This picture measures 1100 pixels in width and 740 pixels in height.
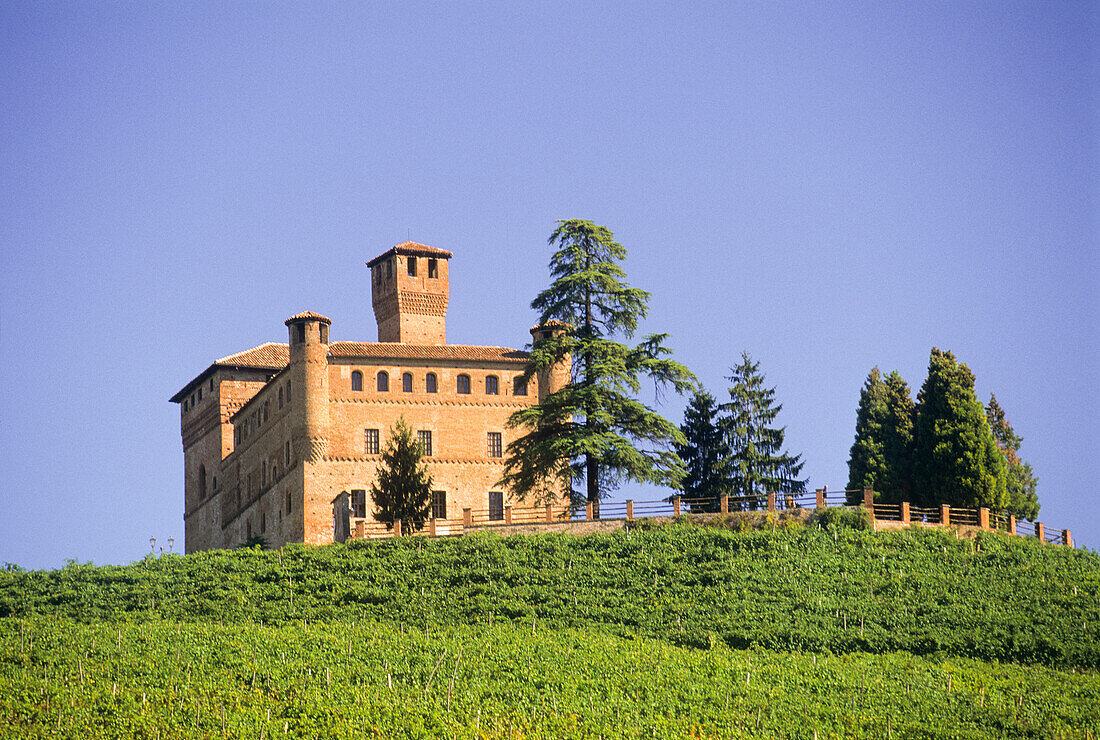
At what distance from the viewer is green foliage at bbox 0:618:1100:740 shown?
30.9 meters

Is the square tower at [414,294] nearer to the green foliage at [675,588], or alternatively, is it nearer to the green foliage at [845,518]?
the green foliage at [675,588]

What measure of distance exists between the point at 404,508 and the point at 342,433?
695 cm

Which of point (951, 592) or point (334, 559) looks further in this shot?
point (334, 559)

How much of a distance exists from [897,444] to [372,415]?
1924 centimetres

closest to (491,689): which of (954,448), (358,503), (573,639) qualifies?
(573,639)

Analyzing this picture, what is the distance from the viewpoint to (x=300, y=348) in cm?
5709

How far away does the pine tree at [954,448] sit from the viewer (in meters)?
51.6

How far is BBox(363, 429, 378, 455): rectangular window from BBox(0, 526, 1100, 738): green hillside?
9.18 m

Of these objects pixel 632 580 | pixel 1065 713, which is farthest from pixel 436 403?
pixel 1065 713

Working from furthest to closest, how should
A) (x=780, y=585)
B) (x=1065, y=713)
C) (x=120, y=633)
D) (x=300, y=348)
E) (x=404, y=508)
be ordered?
(x=300, y=348) < (x=404, y=508) < (x=780, y=585) < (x=120, y=633) < (x=1065, y=713)

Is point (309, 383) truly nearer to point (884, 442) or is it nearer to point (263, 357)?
point (263, 357)

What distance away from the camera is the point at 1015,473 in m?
64.2

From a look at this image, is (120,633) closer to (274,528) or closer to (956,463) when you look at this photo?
(274,528)

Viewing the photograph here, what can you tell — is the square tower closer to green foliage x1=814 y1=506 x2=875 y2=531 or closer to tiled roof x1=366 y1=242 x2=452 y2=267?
tiled roof x1=366 y1=242 x2=452 y2=267
